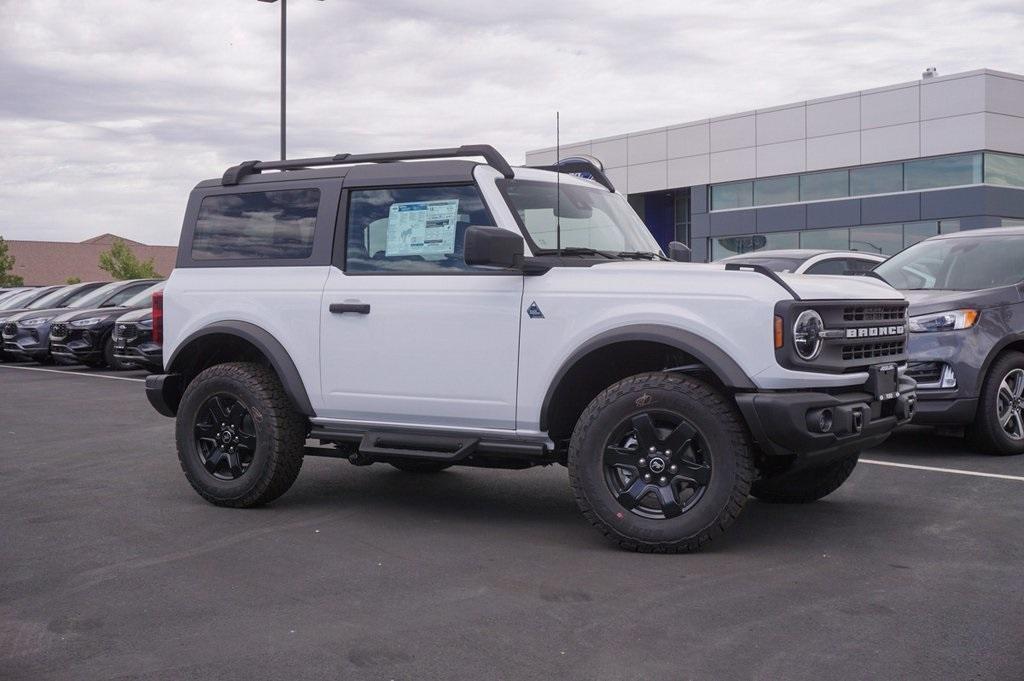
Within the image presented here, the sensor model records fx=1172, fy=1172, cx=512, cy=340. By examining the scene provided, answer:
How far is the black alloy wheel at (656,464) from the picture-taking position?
18.3ft

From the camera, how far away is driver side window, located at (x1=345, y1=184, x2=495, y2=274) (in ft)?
21.0

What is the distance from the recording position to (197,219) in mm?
7391

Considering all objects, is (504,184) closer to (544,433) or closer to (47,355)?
(544,433)

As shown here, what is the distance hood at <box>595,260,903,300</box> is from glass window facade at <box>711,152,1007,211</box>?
39.0 m

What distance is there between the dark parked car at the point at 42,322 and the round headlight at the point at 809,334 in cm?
1716

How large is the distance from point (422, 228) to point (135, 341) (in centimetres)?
1143

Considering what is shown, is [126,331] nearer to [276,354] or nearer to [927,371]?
[276,354]

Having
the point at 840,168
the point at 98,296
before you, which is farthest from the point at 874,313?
the point at 840,168

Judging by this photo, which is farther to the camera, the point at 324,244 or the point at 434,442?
the point at 324,244

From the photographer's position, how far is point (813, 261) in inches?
440

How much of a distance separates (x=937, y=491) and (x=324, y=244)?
405 cm

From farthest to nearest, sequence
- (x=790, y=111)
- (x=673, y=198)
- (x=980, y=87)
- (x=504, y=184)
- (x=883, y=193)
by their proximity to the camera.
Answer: (x=673, y=198)
(x=790, y=111)
(x=883, y=193)
(x=980, y=87)
(x=504, y=184)

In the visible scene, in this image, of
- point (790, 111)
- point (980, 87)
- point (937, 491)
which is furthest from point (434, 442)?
point (790, 111)

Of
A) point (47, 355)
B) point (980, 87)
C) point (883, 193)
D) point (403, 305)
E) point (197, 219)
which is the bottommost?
point (47, 355)
